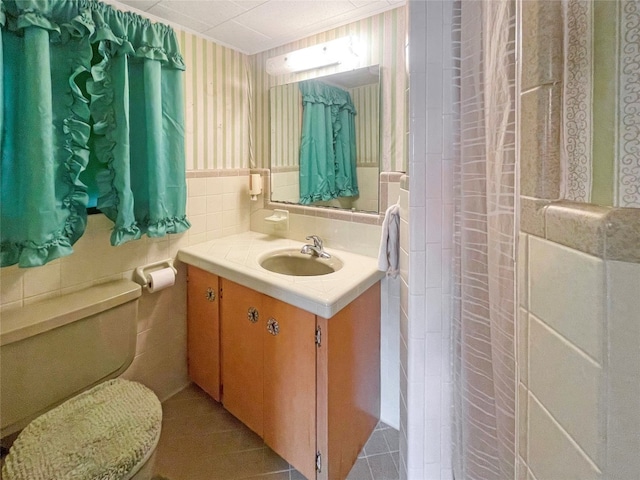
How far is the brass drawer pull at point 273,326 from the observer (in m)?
1.28

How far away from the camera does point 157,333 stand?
1.71 meters

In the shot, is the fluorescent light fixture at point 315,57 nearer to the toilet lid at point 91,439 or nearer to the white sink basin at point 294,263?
the white sink basin at point 294,263

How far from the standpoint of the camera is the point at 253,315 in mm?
1371

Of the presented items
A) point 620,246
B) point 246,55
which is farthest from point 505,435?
point 246,55

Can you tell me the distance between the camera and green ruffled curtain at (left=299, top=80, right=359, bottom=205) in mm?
1654

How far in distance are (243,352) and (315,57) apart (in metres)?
1.56

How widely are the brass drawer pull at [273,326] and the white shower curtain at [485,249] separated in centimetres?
69

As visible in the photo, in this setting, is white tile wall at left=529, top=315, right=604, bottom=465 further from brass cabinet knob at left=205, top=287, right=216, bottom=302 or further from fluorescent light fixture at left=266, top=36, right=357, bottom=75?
fluorescent light fixture at left=266, top=36, right=357, bottom=75

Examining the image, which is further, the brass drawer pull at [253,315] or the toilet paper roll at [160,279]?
the toilet paper roll at [160,279]

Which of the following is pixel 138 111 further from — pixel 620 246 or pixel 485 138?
pixel 620 246

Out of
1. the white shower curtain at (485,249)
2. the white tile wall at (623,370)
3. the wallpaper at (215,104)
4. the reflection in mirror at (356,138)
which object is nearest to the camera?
the white tile wall at (623,370)

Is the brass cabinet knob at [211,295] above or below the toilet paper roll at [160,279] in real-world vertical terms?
below

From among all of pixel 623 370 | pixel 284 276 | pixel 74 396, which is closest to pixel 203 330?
pixel 74 396

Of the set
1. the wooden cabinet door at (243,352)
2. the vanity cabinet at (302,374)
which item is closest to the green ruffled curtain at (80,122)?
the wooden cabinet door at (243,352)
